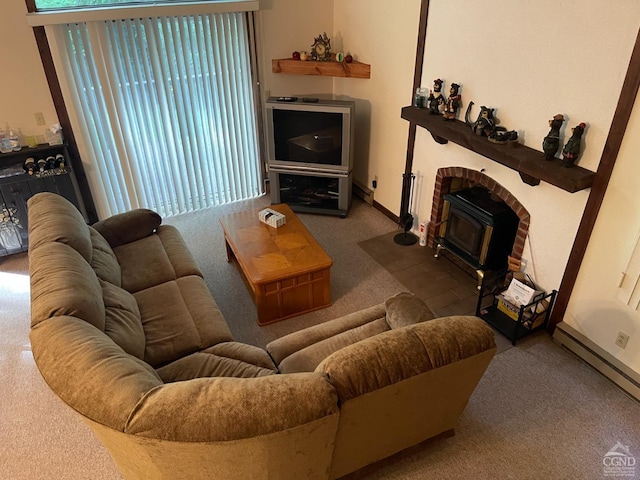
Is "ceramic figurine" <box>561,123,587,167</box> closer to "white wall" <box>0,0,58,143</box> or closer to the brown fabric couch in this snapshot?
the brown fabric couch

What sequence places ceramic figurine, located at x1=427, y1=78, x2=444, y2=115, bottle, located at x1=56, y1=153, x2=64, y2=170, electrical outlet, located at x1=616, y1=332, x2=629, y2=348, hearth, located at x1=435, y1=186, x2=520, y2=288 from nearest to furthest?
electrical outlet, located at x1=616, y1=332, x2=629, y2=348 < hearth, located at x1=435, y1=186, x2=520, y2=288 < ceramic figurine, located at x1=427, y1=78, x2=444, y2=115 < bottle, located at x1=56, y1=153, x2=64, y2=170

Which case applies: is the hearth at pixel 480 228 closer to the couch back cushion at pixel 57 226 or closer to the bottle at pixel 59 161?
the couch back cushion at pixel 57 226

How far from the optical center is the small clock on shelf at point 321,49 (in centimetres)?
464

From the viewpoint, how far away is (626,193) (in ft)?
8.37

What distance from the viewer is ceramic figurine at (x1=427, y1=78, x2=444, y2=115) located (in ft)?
11.9

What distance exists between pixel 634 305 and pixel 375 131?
2.77m

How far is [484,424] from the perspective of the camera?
2.65 m

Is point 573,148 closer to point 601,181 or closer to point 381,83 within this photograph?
point 601,181

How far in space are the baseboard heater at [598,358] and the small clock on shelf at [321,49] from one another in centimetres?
326

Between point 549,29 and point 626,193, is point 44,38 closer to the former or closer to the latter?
point 549,29

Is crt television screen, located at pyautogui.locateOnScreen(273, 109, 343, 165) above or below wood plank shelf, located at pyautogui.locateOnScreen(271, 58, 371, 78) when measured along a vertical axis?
below

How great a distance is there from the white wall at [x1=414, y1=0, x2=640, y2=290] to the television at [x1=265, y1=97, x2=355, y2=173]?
91 centimetres

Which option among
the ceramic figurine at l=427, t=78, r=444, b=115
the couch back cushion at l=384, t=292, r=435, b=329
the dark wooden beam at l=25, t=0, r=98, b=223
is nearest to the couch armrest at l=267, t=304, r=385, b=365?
the couch back cushion at l=384, t=292, r=435, b=329

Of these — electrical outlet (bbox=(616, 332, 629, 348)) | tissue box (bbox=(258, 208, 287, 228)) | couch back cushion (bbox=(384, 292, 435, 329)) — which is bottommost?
electrical outlet (bbox=(616, 332, 629, 348))
